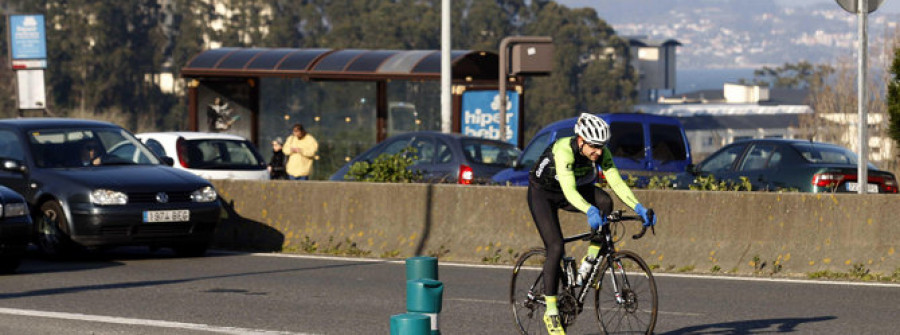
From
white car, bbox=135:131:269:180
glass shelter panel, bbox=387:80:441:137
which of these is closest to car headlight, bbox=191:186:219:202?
white car, bbox=135:131:269:180

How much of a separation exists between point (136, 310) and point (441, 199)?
5.58 m

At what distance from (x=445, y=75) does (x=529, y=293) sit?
17996 mm

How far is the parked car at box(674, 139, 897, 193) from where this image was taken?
17.8 metres

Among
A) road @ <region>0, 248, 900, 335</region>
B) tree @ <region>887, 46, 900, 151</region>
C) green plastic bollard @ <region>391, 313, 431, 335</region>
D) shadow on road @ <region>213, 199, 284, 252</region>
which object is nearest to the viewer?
green plastic bollard @ <region>391, 313, 431, 335</region>

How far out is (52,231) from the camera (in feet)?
50.7

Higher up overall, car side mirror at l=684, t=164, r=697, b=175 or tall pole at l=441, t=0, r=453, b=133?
tall pole at l=441, t=0, r=453, b=133

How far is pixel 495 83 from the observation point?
30047mm

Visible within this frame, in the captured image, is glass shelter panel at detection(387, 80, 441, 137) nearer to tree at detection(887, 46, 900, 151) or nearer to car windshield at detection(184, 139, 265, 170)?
car windshield at detection(184, 139, 265, 170)

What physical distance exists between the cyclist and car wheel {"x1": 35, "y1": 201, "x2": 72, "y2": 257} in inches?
297

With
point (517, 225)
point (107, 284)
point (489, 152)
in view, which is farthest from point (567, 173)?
point (489, 152)

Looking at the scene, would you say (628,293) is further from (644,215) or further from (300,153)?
(300,153)

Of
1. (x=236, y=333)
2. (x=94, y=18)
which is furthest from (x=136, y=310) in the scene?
(x=94, y=18)

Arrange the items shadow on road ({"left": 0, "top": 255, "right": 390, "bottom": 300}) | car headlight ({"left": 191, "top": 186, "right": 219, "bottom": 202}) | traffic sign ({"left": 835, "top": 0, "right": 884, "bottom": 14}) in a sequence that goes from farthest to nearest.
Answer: car headlight ({"left": 191, "top": 186, "right": 219, "bottom": 202}) < traffic sign ({"left": 835, "top": 0, "right": 884, "bottom": 14}) < shadow on road ({"left": 0, "top": 255, "right": 390, "bottom": 300})

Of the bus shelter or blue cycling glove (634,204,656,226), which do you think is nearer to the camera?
blue cycling glove (634,204,656,226)
